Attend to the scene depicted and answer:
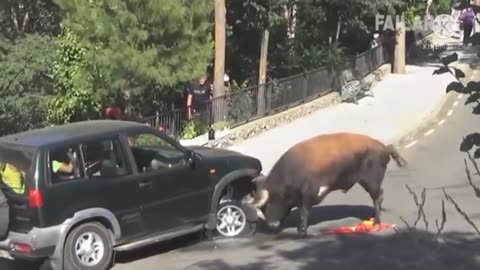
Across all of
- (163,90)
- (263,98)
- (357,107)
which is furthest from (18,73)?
(357,107)

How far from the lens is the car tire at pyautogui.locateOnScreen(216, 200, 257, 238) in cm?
1112

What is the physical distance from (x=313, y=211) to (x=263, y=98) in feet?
28.6

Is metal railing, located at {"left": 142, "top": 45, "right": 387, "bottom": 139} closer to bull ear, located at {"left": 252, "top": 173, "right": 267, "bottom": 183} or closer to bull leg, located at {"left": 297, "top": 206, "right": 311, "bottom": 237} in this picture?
bull ear, located at {"left": 252, "top": 173, "right": 267, "bottom": 183}

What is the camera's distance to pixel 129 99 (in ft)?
58.5

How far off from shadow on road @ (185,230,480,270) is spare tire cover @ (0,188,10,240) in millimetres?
2128

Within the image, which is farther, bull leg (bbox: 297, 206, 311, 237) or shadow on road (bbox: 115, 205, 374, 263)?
shadow on road (bbox: 115, 205, 374, 263)

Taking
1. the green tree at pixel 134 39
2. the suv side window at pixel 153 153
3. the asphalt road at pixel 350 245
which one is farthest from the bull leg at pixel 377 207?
the green tree at pixel 134 39

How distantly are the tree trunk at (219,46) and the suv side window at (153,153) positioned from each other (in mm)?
9011

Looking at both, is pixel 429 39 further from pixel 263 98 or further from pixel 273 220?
pixel 273 220

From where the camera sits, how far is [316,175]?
1080 centimetres

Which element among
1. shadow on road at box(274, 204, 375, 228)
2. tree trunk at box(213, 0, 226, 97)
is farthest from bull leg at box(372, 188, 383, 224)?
tree trunk at box(213, 0, 226, 97)

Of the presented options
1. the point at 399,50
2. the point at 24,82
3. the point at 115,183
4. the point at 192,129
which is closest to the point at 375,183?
the point at 115,183

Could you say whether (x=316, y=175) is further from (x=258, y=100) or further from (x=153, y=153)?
(x=258, y=100)

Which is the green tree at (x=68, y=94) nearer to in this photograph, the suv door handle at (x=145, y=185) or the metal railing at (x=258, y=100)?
the metal railing at (x=258, y=100)
